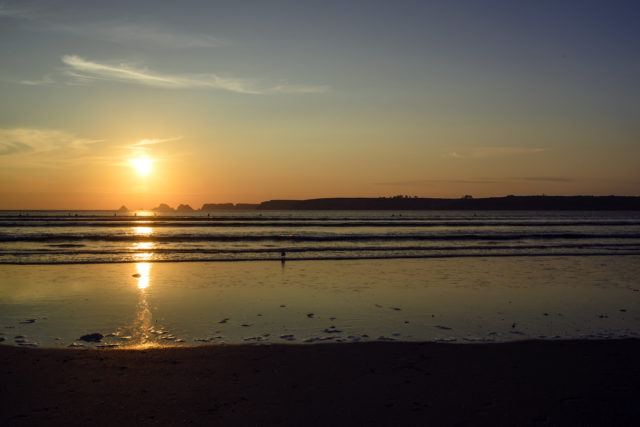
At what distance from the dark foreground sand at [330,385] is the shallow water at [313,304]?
2.72 ft

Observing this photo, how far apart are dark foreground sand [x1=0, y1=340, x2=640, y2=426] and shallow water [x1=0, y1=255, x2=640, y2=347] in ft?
2.72

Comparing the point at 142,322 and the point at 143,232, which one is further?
the point at 143,232

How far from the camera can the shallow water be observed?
922cm

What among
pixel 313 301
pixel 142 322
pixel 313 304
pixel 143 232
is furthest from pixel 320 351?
pixel 143 232

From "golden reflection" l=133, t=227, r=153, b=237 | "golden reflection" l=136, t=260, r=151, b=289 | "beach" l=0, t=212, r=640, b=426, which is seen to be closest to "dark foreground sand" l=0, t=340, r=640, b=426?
"beach" l=0, t=212, r=640, b=426

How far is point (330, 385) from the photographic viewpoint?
21.5 ft

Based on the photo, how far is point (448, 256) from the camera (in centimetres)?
2508

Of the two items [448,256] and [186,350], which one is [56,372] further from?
[448,256]

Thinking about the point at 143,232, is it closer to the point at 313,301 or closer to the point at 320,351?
the point at 313,301

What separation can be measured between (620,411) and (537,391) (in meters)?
0.95

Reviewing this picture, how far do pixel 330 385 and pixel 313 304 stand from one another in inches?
217

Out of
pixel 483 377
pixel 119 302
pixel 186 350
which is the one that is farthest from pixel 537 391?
pixel 119 302

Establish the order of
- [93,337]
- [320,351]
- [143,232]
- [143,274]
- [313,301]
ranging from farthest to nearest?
[143,232]
[143,274]
[313,301]
[93,337]
[320,351]

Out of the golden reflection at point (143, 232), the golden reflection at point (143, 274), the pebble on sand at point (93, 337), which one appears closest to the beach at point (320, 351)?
the pebble on sand at point (93, 337)
